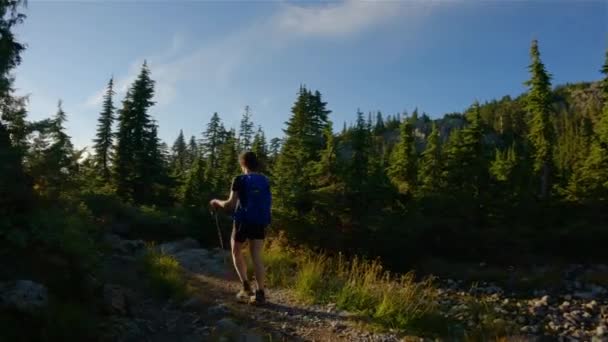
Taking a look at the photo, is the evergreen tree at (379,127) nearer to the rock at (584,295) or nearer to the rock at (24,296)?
the rock at (584,295)

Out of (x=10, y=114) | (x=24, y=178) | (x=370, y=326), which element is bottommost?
(x=370, y=326)

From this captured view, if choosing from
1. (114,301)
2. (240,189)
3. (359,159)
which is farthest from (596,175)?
(114,301)

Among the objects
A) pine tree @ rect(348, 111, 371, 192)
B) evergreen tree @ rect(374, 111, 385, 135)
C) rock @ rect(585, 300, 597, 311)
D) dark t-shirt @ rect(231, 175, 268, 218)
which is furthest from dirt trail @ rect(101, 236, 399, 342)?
evergreen tree @ rect(374, 111, 385, 135)

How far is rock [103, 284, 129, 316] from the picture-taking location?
17.6 ft

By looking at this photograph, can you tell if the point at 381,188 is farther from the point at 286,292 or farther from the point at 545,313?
the point at 286,292

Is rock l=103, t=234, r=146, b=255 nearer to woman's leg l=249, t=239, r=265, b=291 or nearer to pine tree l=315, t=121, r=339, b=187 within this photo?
woman's leg l=249, t=239, r=265, b=291

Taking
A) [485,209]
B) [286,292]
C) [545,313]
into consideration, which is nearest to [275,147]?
[485,209]

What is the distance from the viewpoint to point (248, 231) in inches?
244

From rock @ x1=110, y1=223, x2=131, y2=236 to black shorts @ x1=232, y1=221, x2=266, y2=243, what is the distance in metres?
13.8

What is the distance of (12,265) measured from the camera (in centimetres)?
488

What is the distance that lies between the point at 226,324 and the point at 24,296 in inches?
89.2

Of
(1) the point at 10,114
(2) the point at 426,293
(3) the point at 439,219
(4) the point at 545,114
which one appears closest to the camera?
(1) the point at 10,114

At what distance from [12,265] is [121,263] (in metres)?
4.75

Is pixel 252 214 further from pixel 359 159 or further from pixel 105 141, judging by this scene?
pixel 105 141
